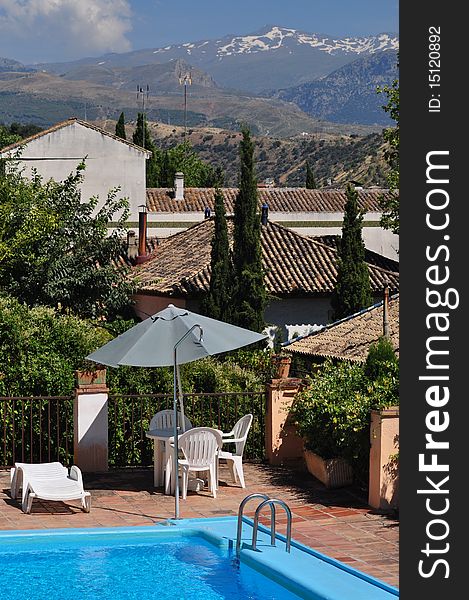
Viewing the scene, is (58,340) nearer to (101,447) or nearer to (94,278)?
(101,447)

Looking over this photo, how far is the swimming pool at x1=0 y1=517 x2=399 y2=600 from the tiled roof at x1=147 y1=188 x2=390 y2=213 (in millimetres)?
41874

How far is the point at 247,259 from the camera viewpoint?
101 feet

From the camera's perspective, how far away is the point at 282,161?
122 metres

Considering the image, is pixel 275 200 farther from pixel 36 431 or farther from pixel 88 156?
pixel 36 431

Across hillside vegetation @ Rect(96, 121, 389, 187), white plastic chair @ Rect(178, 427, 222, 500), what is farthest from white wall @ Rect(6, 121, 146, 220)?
hillside vegetation @ Rect(96, 121, 389, 187)

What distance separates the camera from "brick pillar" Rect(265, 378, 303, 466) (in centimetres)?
1577

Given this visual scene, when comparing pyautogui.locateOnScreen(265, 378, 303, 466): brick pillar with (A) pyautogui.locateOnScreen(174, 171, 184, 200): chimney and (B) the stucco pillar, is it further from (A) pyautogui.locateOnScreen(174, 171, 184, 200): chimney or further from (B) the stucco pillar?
(A) pyautogui.locateOnScreen(174, 171, 184, 200): chimney

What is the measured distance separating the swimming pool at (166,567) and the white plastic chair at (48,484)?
2.26ft

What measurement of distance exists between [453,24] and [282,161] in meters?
116

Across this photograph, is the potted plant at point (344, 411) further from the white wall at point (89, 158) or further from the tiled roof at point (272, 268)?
the white wall at point (89, 158)

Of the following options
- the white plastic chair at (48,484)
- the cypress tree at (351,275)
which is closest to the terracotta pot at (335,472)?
the white plastic chair at (48,484)

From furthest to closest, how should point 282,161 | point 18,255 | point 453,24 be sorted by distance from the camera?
point 282,161 < point 18,255 < point 453,24

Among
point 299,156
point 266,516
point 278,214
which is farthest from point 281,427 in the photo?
point 299,156

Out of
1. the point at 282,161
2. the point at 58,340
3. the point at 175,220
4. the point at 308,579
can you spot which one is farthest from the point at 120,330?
the point at 282,161
